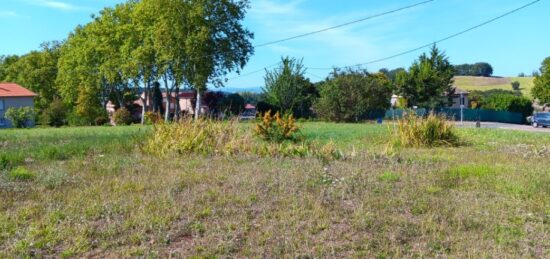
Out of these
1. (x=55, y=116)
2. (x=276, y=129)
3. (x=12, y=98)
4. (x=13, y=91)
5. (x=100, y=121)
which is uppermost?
(x=13, y=91)

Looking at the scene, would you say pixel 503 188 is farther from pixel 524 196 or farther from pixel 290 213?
pixel 290 213

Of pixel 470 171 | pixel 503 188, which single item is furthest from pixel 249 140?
pixel 503 188

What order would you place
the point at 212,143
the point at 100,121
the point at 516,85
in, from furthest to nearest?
the point at 516,85 → the point at 100,121 → the point at 212,143

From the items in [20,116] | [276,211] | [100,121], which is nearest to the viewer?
[276,211]

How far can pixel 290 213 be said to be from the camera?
228 inches

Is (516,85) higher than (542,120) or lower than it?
higher

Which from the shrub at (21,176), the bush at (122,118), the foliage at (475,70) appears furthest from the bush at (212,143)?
the foliage at (475,70)

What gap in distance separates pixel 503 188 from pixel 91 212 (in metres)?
5.81

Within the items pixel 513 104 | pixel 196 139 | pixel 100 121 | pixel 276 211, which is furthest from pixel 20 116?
pixel 513 104

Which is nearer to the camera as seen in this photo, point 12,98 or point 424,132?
point 424,132

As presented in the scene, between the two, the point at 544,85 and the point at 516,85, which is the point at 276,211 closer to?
the point at 544,85

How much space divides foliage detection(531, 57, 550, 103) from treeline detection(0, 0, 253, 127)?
35.6 meters

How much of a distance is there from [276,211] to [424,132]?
11.5m

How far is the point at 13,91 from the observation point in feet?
213
